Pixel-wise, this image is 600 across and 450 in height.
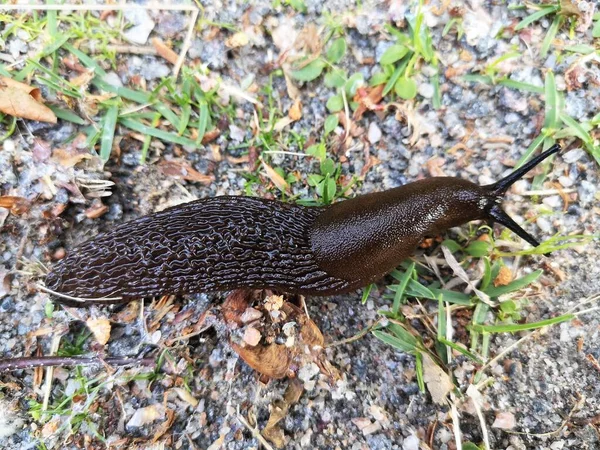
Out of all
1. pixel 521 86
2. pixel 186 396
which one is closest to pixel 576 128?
pixel 521 86

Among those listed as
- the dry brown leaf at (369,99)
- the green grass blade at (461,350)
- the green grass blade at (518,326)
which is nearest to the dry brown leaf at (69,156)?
the dry brown leaf at (369,99)

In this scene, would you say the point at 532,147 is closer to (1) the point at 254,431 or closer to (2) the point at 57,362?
(1) the point at 254,431

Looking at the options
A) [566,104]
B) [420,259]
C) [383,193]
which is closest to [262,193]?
[383,193]

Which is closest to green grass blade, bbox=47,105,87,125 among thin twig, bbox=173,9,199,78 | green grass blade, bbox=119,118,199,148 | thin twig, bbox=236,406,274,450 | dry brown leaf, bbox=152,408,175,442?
green grass blade, bbox=119,118,199,148

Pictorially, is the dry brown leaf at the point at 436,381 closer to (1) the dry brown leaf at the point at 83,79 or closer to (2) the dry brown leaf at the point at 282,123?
(2) the dry brown leaf at the point at 282,123

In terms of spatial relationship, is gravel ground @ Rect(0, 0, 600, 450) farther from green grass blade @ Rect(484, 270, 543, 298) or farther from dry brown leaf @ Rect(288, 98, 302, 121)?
green grass blade @ Rect(484, 270, 543, 298)
